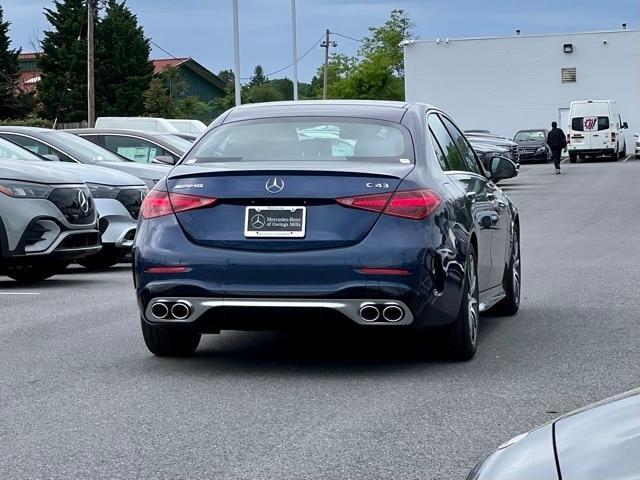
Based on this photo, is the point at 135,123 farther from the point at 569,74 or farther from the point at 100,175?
the point at 569,74

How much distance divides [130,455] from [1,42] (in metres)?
71.9

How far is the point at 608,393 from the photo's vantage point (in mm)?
6570

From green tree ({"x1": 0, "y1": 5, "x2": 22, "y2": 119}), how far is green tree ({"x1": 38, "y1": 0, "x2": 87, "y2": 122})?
1434 mm

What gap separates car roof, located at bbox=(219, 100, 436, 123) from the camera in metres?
7.84

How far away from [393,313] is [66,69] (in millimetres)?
70050

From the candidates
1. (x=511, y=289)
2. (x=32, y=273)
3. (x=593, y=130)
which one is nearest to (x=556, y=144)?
(x=593, y=130)

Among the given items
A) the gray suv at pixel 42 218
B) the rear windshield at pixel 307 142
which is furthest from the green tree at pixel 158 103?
→ the rear windshield at pixel 307 142

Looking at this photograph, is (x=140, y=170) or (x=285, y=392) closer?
(x=285, y=392)

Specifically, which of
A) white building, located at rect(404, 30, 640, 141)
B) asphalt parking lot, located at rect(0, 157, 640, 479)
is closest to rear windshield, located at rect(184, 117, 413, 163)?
asphalt parking lot, located at rect(0, 157, 640, 479)

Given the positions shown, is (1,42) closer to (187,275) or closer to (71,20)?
(71,20)

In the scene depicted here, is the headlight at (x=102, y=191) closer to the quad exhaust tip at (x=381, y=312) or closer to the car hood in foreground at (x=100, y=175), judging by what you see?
the car hood in foreground at (x=100, y=175)

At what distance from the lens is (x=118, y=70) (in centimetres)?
7544

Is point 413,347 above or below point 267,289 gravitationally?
below

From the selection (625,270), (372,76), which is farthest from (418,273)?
(372,76)
